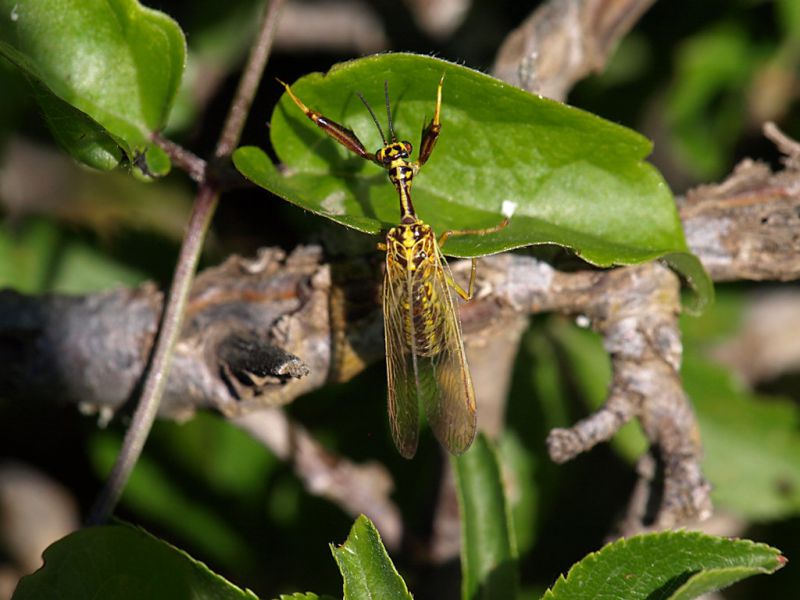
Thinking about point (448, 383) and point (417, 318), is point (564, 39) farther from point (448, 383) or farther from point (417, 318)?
point (448, 383)

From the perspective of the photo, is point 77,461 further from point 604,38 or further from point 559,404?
point 604,38

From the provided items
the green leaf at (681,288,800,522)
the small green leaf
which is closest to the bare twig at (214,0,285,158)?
the small green leaf

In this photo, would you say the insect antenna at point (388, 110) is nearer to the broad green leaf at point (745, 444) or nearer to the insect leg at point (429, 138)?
the insect leg at point (429, 138)

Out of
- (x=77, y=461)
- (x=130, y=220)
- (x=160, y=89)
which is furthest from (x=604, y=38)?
(x=77, y=461)

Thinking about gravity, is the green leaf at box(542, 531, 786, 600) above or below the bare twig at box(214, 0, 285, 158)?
below

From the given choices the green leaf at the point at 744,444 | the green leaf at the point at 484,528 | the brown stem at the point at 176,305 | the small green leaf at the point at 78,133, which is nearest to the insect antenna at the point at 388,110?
the brown stem at the point at 176,305

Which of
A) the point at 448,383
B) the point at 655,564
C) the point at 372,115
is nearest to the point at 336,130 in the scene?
the point at 372,115

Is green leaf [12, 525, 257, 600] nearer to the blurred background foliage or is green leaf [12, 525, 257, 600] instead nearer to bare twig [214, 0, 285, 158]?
bare twig [214, 0, 285, 158]
